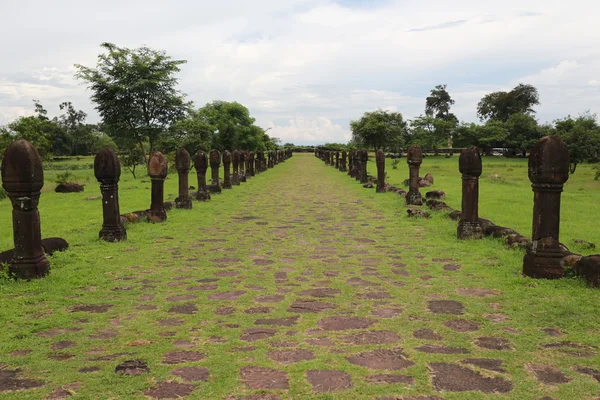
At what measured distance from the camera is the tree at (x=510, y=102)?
218 ft

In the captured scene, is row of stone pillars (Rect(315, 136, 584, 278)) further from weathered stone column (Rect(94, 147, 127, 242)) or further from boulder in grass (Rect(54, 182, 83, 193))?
boulder in grass (Rect(54, 182, 83, 193))

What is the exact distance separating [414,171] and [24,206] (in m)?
9.56

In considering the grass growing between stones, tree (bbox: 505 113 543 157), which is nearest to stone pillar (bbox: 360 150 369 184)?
the grass growing between stones

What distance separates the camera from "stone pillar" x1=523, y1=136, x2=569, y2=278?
18.6ft

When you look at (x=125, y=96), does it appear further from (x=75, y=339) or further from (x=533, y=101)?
(x=533, y=101)

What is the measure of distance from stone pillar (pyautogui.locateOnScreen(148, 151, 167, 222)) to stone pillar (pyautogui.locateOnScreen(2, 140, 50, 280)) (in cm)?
425

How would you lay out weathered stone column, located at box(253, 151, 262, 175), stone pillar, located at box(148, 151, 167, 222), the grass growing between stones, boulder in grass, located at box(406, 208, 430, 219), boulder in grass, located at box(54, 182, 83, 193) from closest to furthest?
the grass growing between stones
stone pillar, located at box(148, 151, 167, 222)
boulder in grass, located at box(406, 208, 430, 219)
boulder in grass, located at box(54, 182, 83, 193)
weathered stone column, located at box(253, 151, 262, 175)

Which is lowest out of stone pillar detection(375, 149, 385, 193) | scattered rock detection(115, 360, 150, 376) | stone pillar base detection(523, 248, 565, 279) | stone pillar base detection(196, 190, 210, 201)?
scattered rock detection(115, 360, 150, 376)

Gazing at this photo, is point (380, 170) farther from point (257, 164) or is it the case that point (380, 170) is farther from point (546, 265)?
point (257, 164)

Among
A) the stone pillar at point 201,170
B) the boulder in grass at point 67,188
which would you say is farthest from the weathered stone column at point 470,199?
the boulder in grass at point 67,188

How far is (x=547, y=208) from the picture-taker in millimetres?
5812

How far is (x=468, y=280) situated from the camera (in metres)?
5.82

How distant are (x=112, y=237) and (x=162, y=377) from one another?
5.38 metres

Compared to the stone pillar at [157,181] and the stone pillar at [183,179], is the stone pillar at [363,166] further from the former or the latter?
the stone pillar at [157,181]
